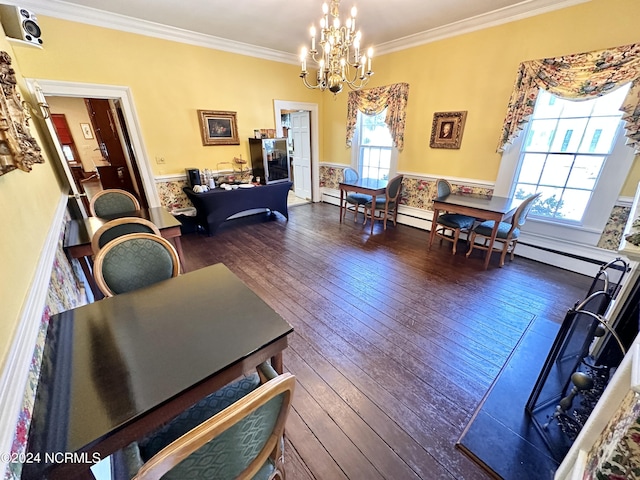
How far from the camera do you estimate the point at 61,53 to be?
2.92 m

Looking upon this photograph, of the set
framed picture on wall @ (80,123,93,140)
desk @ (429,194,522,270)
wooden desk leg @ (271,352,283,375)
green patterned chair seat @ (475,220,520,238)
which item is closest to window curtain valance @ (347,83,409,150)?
desk @ (429,194,522,270)

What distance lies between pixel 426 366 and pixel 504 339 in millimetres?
752

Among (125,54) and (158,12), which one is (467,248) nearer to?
(158,12)

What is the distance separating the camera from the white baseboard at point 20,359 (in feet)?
2.01

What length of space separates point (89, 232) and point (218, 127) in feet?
8.77

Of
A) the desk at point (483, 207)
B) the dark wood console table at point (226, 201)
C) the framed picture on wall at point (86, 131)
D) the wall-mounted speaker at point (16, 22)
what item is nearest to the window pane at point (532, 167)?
the desk at point (483, 207)

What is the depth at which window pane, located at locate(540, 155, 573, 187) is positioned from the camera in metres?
2.91

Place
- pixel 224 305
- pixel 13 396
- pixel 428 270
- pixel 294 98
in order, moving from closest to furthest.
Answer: pixel 13 396 < pixel 224 305 < pixel 428 270 < pixel 294 98

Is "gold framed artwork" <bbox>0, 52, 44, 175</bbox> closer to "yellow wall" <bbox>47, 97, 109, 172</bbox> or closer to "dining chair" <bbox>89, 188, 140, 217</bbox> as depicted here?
"dining chair" <bbox>89, 188, 140, 217</bbox>

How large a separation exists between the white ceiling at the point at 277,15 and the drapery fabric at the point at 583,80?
0.58m

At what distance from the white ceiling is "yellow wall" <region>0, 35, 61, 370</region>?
235 cm

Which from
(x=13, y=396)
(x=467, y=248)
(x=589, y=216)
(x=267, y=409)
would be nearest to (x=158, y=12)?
(x=13, y=396)

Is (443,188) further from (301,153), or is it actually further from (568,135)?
(301,153)

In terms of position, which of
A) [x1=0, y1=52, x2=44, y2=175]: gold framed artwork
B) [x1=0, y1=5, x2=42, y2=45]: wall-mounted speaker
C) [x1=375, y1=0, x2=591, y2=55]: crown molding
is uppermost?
[x1=375, y1=0, x2=591, y2=55]: crown molding
